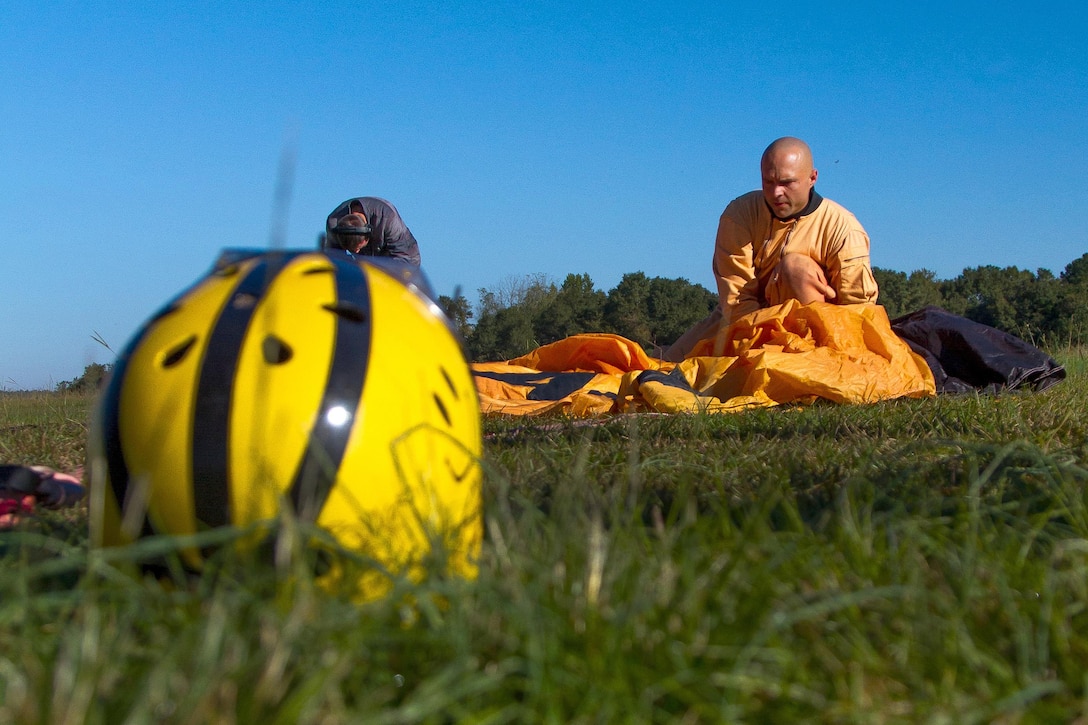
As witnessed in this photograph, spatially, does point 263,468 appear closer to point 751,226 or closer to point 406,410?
point 406,410

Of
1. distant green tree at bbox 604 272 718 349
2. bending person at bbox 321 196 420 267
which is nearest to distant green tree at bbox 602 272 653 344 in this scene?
distant green tree at bbox 604 272 718 349

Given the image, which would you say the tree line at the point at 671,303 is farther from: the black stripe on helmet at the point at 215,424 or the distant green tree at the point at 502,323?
the black stripe on helmet at the point at 215,424

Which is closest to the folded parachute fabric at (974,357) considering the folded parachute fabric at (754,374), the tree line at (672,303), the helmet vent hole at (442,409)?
the folded parachute fabric at (754,374)

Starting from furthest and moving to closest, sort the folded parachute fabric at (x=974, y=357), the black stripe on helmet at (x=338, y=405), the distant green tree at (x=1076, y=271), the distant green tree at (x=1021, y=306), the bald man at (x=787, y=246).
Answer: the distant green tree at (x=1076, y=271) → the distant green tree at (x=1021, y=306) → the bald man at (x=787, y=246) → the folded parachute fabric at (x=974, y=357) → the black stripe on helmet at (x=338, y=405)

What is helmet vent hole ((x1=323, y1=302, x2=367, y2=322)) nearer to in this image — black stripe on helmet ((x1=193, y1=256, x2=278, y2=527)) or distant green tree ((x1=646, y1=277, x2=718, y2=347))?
black stripe on helmet ((x1=193, y1=256, x2=278, y2=527))

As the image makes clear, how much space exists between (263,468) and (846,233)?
7.13 meters

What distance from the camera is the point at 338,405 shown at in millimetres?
2035

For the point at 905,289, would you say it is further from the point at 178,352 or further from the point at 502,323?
the point at 178,352

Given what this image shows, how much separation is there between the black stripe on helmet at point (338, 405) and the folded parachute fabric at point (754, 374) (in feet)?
13.1

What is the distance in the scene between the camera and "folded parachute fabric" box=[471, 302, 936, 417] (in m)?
6.58

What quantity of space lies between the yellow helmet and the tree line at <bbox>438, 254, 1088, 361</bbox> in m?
17.4

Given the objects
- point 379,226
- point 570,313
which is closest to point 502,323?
point 570,313

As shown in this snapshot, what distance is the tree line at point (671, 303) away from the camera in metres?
21.4

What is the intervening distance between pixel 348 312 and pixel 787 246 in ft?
22.1
